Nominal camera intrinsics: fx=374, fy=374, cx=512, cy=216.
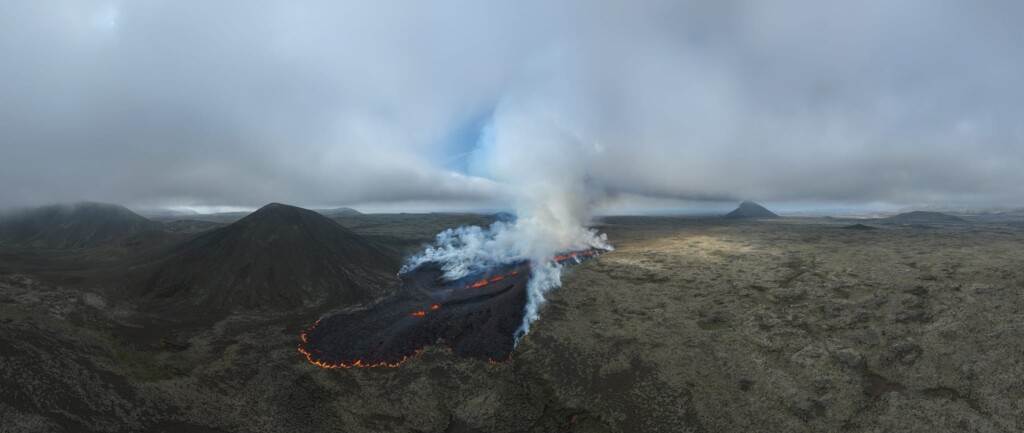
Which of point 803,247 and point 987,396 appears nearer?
point 987,396

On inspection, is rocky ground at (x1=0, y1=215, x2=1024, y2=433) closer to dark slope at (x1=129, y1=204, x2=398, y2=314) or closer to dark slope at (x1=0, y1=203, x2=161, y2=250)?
dark slope at (x1=129, y1=204, x2=398, y2=314)

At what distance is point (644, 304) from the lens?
173ft

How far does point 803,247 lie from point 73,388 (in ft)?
426

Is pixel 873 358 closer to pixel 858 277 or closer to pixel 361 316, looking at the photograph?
pixel 858 277

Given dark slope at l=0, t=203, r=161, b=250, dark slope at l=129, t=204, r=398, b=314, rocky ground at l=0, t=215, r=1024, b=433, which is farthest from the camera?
dark slope at l=0, t=203, r=161, b=250

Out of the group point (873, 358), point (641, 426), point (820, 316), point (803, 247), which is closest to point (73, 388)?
point (641, 426)

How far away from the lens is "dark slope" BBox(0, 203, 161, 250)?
140000 mm

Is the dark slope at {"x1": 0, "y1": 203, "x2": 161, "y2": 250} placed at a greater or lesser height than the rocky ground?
greater

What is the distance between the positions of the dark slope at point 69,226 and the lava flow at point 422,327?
147999 mm

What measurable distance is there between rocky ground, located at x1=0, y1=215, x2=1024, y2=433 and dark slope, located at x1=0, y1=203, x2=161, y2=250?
13263 centimetres

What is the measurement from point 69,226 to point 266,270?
6367 inches

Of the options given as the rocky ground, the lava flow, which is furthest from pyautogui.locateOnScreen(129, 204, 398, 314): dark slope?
the lava flow

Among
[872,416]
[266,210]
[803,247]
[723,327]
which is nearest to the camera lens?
[872,416]

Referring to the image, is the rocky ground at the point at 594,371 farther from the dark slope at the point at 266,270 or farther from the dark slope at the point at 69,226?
the dark slope at the point at 69,226
